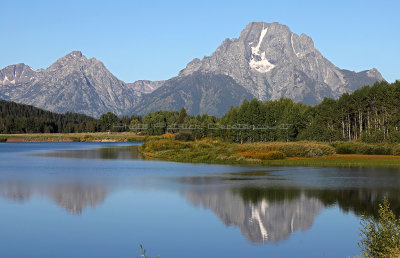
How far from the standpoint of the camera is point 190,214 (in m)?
39.8

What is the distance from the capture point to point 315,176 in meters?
66.8

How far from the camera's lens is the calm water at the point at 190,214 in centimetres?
2919

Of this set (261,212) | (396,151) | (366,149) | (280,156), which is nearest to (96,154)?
(280,156)

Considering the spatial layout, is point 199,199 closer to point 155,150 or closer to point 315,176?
point 315,176

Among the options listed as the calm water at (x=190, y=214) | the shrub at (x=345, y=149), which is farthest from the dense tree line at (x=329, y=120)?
the calm water at (x=190, y=214)

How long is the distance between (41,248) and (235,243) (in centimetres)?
1203

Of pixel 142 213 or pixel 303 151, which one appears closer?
pixel 142 213

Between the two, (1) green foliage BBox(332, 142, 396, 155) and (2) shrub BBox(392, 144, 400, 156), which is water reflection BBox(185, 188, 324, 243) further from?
(1) green foliage BBox(332, 142, 396, 155)

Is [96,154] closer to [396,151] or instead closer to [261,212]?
[396,151]

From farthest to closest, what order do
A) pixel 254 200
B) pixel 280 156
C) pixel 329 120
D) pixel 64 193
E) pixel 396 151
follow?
pixel 329 120, pixel 280 156, pixel 396 151, pixel 64 193, pixel 254 200

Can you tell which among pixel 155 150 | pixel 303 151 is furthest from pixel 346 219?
pixel 155 150

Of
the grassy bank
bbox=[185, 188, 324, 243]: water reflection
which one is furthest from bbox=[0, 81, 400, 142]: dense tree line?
bbox=[185, 188, 324, 243]: water reflection

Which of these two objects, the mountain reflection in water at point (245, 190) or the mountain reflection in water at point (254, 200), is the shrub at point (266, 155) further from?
the mountain reflection in water at point (254, 200)

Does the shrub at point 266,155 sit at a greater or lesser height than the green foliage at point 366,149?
lesser
